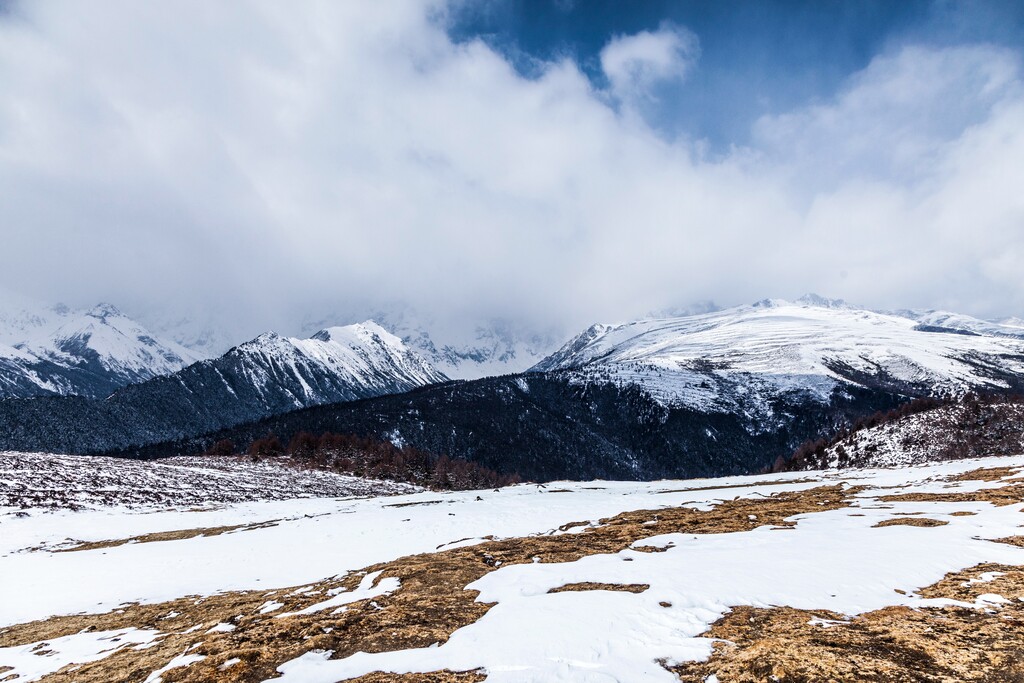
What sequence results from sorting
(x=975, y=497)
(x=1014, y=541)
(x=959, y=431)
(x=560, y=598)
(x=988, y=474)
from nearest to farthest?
(x=560, y=598), (x=1014, y=541), (x=975, y=497), (x=988, y=474), (x=959, y=431)

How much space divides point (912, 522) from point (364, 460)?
8725 cm

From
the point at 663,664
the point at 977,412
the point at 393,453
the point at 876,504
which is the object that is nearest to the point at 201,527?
the point at 663,664

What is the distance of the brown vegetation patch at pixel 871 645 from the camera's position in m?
6.03

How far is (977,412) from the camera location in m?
70.2

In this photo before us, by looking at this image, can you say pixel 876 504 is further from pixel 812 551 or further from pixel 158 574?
pixel 158 574

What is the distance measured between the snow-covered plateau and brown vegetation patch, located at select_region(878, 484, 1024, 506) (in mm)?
195

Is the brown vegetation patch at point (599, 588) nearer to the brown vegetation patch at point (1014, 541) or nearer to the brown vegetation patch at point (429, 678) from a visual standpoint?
the brown vegetation patch at point (429, 678)

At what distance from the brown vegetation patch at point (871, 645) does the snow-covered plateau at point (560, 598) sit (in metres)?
0.05

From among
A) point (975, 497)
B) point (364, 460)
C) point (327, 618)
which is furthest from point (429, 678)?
point (364, 460)

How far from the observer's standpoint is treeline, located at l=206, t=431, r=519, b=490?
80.3 metres

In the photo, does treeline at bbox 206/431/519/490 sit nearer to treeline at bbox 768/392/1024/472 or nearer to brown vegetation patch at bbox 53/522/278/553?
brown vegetation patch at bbox 53/522/278/553

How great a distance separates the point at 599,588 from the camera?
11.1 metres

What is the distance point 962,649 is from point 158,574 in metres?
24.7

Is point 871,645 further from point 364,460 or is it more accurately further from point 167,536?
point 364,460
